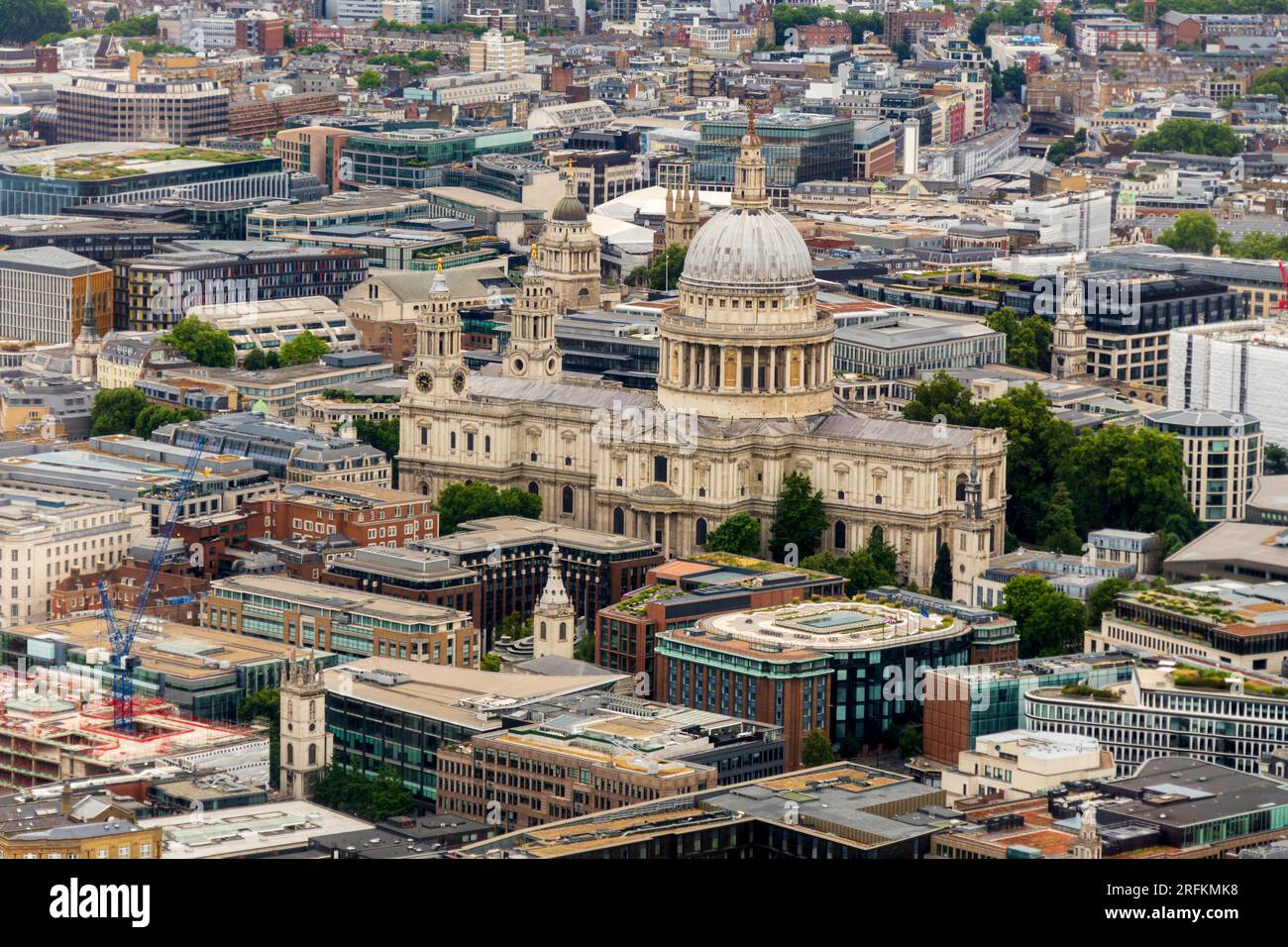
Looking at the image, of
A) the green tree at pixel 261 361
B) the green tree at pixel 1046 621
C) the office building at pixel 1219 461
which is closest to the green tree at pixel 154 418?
the green tree at pixel 261 361

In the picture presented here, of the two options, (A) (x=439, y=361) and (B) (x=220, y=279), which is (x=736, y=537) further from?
(B) (x=220, y=279)

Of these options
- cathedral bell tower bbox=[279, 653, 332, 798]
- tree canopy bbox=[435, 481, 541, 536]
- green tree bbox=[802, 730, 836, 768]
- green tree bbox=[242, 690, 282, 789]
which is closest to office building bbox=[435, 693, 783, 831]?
A: green tree bbox=[802, 730, 836, 768]

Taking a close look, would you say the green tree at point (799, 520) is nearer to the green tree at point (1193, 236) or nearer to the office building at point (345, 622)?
the office building at point (345, 622)

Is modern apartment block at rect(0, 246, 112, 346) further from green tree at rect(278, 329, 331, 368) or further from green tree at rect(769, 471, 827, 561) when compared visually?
green tree at rect(769, 471, 827, 561)
